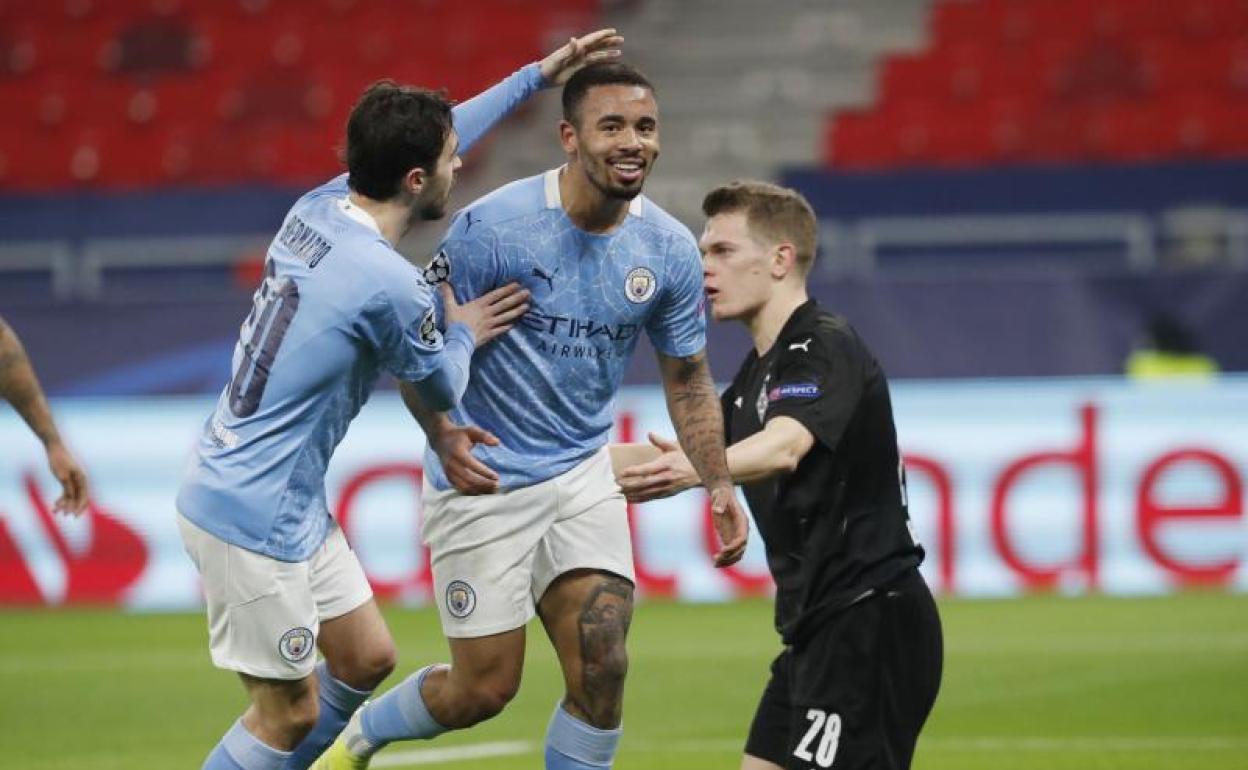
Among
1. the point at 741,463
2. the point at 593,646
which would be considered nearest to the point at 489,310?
the point at 593,646

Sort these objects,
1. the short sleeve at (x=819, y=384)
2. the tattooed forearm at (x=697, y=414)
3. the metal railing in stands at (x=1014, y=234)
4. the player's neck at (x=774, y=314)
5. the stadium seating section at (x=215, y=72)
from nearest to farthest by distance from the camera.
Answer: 1. the short sleeve at (x=819, y=384)
2. the player's neck at (x=774, y=314)
3. the tattooed forearm at (x=697, y=414)
4. the metal railing in stands at (x=1014, y=234)
5. the stadium seating section at (x=215, y=72)

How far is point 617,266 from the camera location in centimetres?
655

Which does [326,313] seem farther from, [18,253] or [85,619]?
[18,253]

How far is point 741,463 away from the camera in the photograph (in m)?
5.39

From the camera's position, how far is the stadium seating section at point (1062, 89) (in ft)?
59.6

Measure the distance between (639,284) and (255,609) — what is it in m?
1.65

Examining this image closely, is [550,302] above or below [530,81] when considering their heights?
below

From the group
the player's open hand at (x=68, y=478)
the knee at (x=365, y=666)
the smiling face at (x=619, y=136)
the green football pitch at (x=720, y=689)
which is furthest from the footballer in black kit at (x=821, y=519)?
the green football pitch at (x=720, y=689)

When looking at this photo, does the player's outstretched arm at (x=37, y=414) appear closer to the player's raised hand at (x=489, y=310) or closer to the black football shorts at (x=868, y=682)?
the player's raised hand at (x=489, y=310)

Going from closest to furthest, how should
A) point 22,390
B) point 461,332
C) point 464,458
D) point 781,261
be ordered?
point 781,261 → point 464,458 → point 461,332 → point 22,390

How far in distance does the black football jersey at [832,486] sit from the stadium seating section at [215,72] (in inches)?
541

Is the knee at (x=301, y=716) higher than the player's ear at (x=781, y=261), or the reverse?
the player's ear at (x=781, y=261)

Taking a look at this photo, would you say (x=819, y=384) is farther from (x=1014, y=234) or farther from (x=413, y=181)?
(x=1014, y=234)

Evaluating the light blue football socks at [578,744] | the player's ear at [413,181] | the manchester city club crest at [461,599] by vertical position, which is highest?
the player's ear at [413,181]
